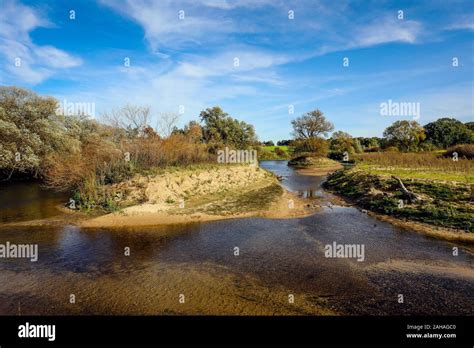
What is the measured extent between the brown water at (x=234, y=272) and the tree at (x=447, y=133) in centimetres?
6475

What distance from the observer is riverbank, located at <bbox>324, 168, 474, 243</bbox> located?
46.7ft

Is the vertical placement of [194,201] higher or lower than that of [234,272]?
higher

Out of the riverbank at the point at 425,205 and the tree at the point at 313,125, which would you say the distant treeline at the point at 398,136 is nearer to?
the tree at the point at 313,125

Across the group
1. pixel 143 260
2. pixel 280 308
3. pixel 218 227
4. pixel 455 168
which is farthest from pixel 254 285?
pixel 455 168

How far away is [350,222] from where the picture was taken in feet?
55.3

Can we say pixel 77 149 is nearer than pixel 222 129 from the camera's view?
Yes

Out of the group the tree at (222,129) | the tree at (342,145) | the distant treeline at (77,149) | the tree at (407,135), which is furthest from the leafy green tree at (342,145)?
the distant treeline at (77,149)

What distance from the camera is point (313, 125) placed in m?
76.3

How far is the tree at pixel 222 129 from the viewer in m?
44.3

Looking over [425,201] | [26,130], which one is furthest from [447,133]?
[26,130]

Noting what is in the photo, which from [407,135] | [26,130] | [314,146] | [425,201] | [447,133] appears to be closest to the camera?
[425,201]

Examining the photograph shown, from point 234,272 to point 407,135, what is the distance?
2673 inches

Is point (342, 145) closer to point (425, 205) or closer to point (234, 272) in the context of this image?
point (425, 205)

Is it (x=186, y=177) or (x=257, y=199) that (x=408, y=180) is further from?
(x=186, y=177)
